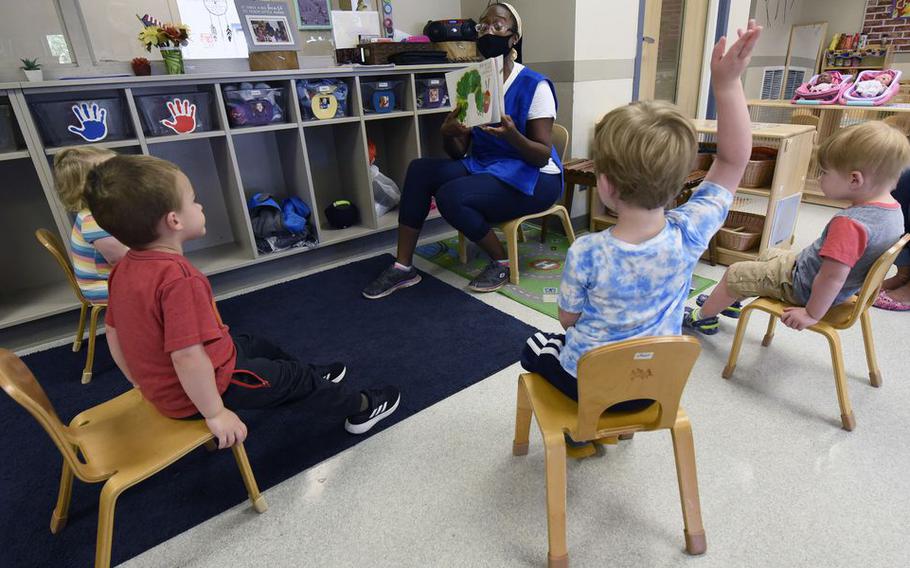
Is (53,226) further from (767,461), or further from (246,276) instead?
(767,461)

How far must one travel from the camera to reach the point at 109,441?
1104 mm

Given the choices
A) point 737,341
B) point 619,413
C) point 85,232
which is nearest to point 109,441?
point 85,232

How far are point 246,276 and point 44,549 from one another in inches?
65.7

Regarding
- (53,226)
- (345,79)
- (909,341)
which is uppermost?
(345,79)

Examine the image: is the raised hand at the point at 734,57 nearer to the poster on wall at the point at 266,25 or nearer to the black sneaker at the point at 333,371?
the black sneaker at the point at 333,371

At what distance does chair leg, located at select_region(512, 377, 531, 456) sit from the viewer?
1.34 metres

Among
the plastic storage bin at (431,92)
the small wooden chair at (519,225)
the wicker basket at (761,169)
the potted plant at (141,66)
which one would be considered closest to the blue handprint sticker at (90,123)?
the potted plant at (141,66)

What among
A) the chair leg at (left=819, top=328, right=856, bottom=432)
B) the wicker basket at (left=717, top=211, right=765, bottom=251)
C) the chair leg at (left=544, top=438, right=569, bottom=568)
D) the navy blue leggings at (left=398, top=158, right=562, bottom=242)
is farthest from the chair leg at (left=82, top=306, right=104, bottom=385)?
the wicker basket at (left=717, top=211, right=765, bottom=251)

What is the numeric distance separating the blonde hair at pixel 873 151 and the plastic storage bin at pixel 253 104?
2.39m

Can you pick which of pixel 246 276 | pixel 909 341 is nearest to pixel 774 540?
pixel 909 341

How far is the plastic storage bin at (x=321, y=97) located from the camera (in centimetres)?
261

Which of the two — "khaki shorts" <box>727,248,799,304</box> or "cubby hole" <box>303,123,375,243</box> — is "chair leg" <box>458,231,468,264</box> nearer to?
"cubby hole" <box>303,123,375,243</box>

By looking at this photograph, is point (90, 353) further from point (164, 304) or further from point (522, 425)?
point (522, 425)

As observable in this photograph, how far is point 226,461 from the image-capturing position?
150cm
